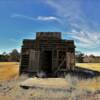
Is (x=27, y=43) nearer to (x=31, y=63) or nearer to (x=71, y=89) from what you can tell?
(x=31, y=63)

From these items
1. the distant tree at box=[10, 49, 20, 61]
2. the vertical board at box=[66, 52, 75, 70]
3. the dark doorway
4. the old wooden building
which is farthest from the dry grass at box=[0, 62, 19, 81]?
the distant tree at box=[10, 49, 20, 61]

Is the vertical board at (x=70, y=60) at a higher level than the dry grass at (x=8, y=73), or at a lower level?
higher

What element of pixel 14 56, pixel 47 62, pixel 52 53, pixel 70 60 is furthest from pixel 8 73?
pixel 14 56

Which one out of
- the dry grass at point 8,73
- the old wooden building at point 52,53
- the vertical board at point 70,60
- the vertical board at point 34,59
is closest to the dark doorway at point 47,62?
the old wooden building at point 52,53

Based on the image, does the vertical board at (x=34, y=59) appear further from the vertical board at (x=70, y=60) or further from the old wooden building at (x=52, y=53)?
the vertical board at (x=70, y=60)

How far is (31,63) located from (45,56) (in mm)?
2064

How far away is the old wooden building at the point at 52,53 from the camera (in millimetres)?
15906

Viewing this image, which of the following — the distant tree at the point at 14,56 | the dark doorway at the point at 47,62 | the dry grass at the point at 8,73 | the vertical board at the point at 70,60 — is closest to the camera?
the vertical board at the point at 70,60

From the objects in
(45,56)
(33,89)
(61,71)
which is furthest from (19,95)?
(45,56)

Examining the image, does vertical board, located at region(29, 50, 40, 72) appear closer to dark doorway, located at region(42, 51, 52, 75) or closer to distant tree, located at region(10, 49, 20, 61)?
dark doorway, located at region(42, 51, 52, 75)

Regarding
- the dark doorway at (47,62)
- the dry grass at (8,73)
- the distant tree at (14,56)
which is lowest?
the dry grass at (8,73)

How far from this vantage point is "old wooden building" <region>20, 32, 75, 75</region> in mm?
15906

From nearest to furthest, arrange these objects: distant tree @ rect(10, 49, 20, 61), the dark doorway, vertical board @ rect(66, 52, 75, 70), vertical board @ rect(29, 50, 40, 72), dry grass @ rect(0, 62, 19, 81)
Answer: vertical board @ rect(66, 52, 75, 70) < vertical board @ rect(29, 50, 40, 72) < dry grass @ rect(0, 62, 19, 81) < the dark doorway < distant tree @ rect(10, 49, 20, 61)

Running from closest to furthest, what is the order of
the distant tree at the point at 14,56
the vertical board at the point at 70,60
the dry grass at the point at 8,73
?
the vertical board at the point at 70,60
the dry grass at the point at 8,73
the distant tree at the point at 14,56
